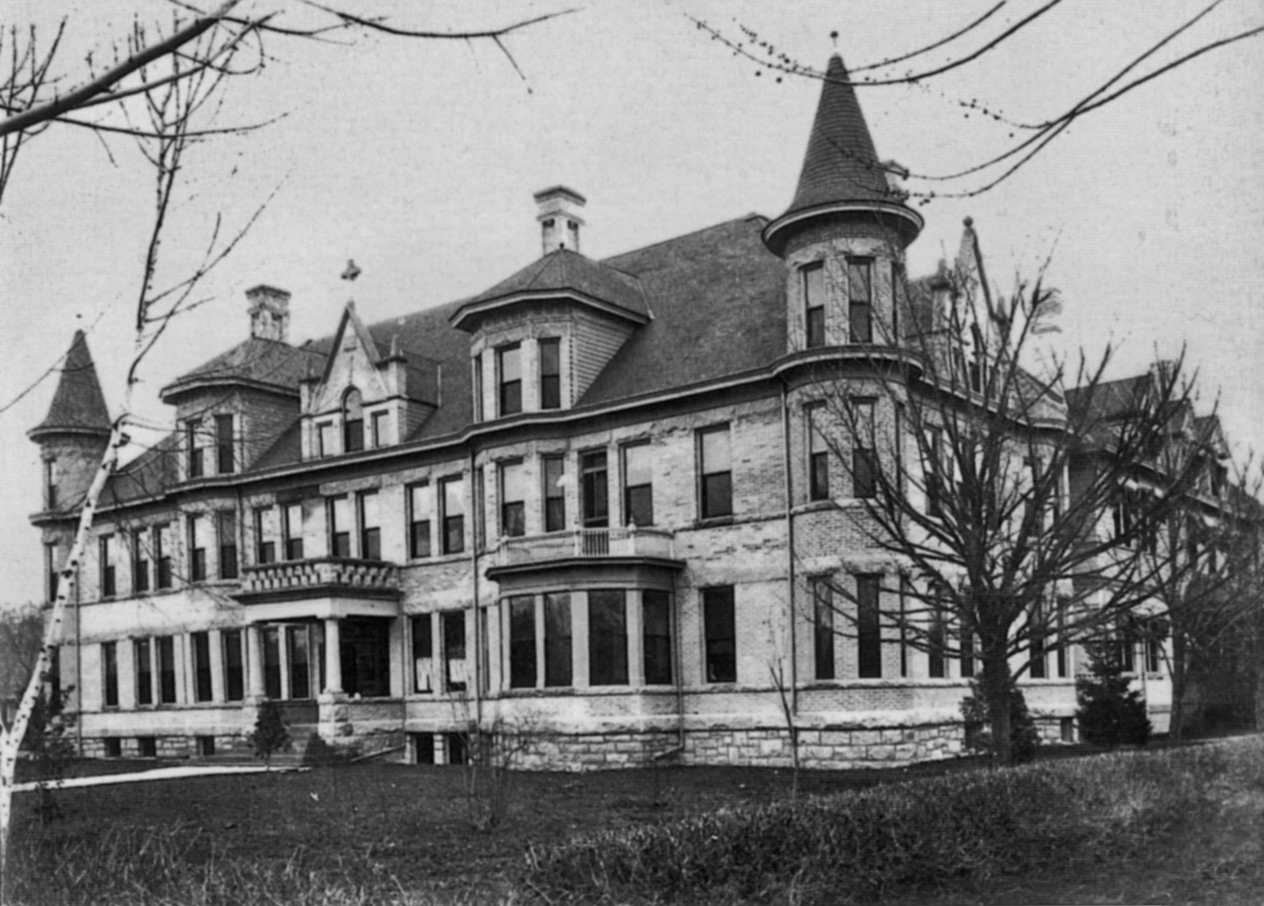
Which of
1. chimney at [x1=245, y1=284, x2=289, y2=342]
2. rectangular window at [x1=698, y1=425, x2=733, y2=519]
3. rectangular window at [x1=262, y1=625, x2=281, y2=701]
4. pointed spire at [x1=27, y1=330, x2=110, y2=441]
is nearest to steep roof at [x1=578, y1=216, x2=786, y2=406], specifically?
rectangular window at [x1=698, y1=425, x2=733, y2=519]

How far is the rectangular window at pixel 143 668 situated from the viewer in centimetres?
3888

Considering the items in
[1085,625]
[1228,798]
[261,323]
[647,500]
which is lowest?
[1228,798]

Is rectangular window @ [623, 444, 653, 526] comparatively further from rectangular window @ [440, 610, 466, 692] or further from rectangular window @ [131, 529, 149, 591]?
rectangular window @ [131, 529, 149, 591]

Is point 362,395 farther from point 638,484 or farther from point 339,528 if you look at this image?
point 638,484

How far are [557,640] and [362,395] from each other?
10018 mm

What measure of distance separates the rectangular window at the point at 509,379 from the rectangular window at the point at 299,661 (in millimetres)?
9162

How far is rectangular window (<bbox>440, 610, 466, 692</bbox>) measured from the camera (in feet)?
102

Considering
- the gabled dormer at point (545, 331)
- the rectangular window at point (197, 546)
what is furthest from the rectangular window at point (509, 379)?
the rectangular window at point (197, 546)

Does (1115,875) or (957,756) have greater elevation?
(1115,875)

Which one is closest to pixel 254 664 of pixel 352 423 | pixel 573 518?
pixel 352 423

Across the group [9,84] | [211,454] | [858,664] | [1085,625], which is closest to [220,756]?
[211,454]

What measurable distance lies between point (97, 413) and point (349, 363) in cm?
1122

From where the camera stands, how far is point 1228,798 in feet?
48.3

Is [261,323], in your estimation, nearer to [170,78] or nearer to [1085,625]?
[1085,625]
